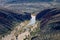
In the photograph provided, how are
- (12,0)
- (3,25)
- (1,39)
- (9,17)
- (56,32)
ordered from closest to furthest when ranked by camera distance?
1. (56,32)
2. (1,39)
3. (3,25)
4. (9,17)
5. (12,0)

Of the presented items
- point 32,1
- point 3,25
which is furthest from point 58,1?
point 3,25

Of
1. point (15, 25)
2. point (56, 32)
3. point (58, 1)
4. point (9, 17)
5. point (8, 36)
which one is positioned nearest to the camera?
point (56, 32)

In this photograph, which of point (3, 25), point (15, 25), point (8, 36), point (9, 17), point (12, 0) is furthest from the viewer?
point (12, 0)

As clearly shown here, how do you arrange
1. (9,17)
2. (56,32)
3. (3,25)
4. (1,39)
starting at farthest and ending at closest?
(9,17) → (3,25) → (1,39) → (56,32)

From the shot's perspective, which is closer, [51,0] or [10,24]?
[10,24]

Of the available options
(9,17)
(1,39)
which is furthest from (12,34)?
(9,17)

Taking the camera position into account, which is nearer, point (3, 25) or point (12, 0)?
point (3, 25)

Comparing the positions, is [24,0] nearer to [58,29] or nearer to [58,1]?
[58,1]

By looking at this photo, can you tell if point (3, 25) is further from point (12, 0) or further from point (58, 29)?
point (12, 0)
